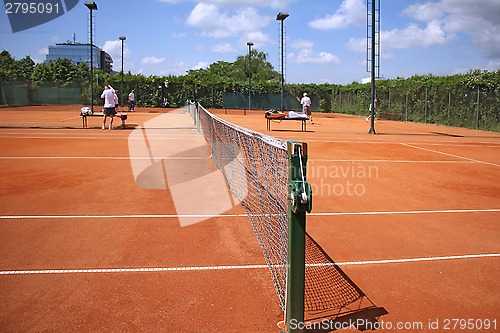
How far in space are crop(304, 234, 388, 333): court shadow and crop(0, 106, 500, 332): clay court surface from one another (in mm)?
116

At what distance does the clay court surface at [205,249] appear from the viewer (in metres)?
3.54

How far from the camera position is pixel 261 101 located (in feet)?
159

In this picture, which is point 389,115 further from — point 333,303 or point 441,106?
point 333,303

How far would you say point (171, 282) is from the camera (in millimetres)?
4109

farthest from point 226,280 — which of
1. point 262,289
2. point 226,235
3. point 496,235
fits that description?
point 496,235

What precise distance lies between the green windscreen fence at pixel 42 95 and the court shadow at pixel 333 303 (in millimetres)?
46245

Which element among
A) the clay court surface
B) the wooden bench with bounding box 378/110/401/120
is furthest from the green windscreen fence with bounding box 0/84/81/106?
the clay court surface

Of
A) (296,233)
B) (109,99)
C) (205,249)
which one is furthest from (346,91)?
(296,233)

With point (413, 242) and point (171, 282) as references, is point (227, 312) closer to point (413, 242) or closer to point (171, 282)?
point (171, 282)

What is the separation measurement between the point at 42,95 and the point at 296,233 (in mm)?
48784

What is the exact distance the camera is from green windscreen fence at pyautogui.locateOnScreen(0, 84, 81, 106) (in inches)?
1715

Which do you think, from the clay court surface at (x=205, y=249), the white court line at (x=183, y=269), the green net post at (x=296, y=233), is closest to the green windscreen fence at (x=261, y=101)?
the clay court surface at (x=205, y=249)

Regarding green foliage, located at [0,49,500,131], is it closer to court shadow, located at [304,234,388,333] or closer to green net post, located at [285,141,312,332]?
court shadow, located at [304,234,388,333]

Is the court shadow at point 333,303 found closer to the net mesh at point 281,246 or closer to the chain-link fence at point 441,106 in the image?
the net mesh at point 281,246
